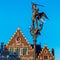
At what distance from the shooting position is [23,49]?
65.2 metres

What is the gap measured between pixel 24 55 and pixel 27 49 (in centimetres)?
139

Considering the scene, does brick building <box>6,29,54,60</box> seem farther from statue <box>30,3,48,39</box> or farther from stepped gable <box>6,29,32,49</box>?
statue <box>30,3,48,39</box>

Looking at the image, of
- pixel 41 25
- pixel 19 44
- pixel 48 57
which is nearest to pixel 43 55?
pixel 48 57

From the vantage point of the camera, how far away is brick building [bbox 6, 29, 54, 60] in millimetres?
63906

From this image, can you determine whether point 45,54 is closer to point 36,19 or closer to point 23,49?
point 23,49

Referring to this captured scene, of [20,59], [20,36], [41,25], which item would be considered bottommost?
[41,25]

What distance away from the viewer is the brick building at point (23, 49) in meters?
63.9

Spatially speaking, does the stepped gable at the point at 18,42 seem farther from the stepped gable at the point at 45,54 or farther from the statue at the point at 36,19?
the statue at the point at 36,19

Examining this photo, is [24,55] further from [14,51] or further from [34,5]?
[34,5]

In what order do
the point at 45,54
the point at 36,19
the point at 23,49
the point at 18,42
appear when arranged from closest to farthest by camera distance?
the point at 36,19 → the point at 45,54 → the point at 18,42 → the point at 23,49

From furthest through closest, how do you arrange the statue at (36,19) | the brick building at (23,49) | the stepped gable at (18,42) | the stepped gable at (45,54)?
the stepped gable at (18,42)
the brick building at (23,49)
the stepped gable at (45,54)
the statue at (36,19)

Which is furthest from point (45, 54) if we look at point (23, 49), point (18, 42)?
point (18, 42)

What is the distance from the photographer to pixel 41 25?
15773mm

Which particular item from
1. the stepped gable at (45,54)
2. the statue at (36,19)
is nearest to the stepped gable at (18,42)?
the stepped gable at (45,54)
